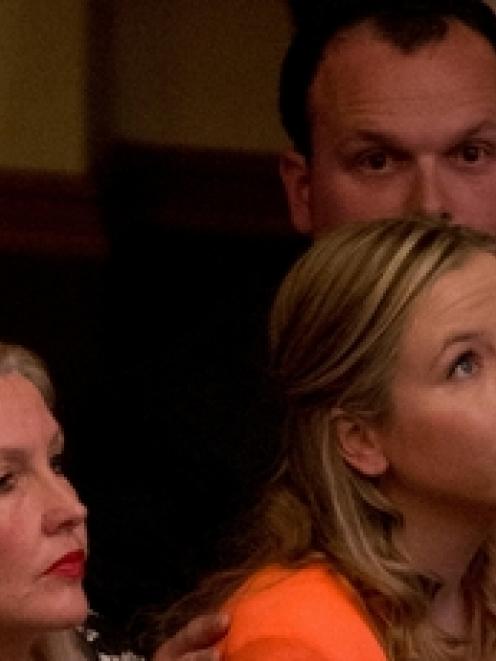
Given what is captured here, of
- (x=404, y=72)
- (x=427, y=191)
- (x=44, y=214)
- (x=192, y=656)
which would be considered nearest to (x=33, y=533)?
(x=192, y=656)

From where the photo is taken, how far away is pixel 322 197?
222cm

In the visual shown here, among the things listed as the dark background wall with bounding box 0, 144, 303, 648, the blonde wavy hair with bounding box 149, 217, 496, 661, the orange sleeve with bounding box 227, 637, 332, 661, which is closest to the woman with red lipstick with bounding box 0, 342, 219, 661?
the orange sleeve with bounding box 227, 637, 332, 661

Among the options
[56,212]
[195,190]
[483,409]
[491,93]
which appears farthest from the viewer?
[195,190]

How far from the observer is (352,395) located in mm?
1633

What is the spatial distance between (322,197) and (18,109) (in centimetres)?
71

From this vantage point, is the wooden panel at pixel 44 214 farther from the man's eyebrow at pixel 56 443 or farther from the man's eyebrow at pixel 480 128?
the man's eyebrow at pixel 56 443

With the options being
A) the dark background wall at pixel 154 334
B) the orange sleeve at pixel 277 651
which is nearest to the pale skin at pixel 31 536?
the orange sleeve at pixel 277 651

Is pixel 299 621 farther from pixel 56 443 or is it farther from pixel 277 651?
pixel 56 443

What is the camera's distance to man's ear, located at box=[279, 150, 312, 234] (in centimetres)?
229

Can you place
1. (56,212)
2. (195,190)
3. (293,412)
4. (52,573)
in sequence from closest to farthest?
(52,573) < (293,412) < (56,212) < (195,190)

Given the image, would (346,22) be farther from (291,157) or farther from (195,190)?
(195,190)

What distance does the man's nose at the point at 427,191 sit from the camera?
2.10m

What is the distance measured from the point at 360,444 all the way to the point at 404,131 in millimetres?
595

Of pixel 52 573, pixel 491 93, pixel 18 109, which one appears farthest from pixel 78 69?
pixel 52 573
